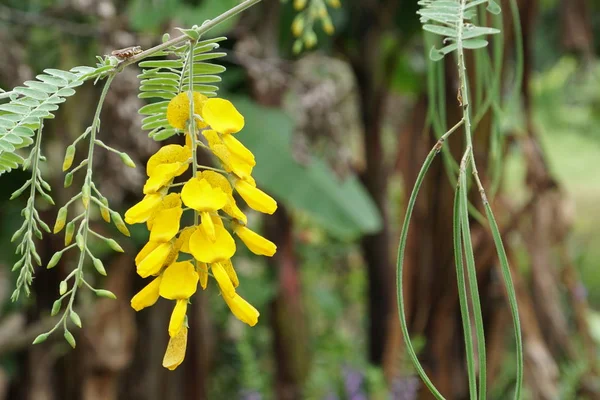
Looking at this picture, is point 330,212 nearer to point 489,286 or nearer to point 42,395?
point 489,286

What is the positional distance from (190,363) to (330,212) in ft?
1.26

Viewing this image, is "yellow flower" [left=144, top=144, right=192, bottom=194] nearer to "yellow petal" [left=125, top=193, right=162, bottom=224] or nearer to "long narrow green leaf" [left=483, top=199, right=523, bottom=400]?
"yellow petal" [left=125, top=193, right=162, bottom=224]

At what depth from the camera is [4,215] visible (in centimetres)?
131

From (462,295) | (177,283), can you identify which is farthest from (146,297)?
(462,295)

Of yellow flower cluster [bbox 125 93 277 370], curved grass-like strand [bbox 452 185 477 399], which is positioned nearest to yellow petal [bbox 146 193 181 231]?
yellow flower cluster [bbox 125 93 277 370]

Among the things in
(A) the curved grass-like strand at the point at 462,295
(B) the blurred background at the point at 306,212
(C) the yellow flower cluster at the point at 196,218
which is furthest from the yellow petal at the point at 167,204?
(B) the blurred background at the point at 306,212

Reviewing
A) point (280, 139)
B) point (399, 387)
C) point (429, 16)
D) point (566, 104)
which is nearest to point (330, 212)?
point (280, 139)

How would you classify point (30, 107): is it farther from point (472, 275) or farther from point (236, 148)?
point (472, 275)

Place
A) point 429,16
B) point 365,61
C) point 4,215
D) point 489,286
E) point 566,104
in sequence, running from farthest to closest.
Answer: point 566,104 < point 365,61 < point 4,215 < point 489,286 < point 429,16

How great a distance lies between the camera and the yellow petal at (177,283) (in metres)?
0.29

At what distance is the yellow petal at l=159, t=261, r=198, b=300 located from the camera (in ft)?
0.97

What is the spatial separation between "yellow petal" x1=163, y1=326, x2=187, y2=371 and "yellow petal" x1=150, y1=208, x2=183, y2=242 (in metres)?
0.04

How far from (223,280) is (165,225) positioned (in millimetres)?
32

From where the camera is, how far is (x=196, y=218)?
1.00 ft
